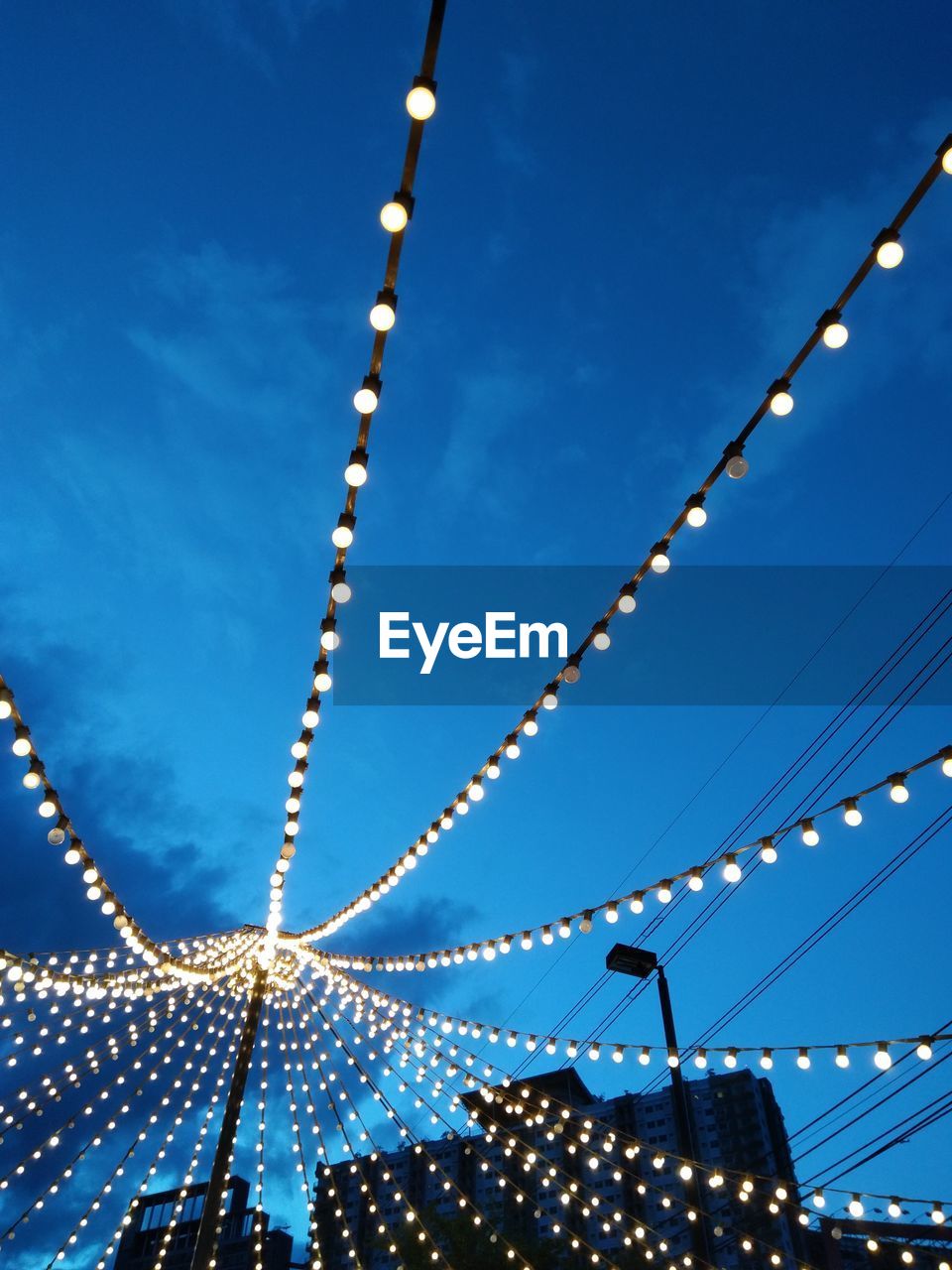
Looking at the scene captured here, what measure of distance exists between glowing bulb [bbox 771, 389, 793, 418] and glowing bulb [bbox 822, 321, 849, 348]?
8.1 inches

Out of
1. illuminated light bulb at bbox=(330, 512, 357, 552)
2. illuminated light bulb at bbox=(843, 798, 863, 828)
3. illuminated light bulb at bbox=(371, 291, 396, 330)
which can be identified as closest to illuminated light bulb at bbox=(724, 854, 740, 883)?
illuminated light bulb at bbox=(843, 798, 863, 828)

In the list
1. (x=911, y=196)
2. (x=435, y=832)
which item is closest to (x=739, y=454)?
(x=911, y=196)

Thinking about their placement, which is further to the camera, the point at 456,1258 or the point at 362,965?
the point at 456,1258

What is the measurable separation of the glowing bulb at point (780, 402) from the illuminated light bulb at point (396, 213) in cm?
138

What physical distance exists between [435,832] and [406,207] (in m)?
4.37

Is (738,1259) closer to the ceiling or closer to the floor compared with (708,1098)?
closer to the floor

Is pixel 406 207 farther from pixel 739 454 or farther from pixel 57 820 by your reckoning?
pixel 57 820

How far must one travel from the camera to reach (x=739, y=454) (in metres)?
3.22

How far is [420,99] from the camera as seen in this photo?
208cm

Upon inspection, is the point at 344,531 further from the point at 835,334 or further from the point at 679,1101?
the point at 679,1101

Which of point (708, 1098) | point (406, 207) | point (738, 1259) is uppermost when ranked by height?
point (708, 1098)

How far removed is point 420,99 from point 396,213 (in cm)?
29

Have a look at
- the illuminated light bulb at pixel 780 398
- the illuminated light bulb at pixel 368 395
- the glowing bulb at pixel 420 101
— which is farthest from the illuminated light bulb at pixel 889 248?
the illuminated light bulb at pixel 368 395

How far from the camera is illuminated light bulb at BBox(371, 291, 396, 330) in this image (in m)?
2.57
